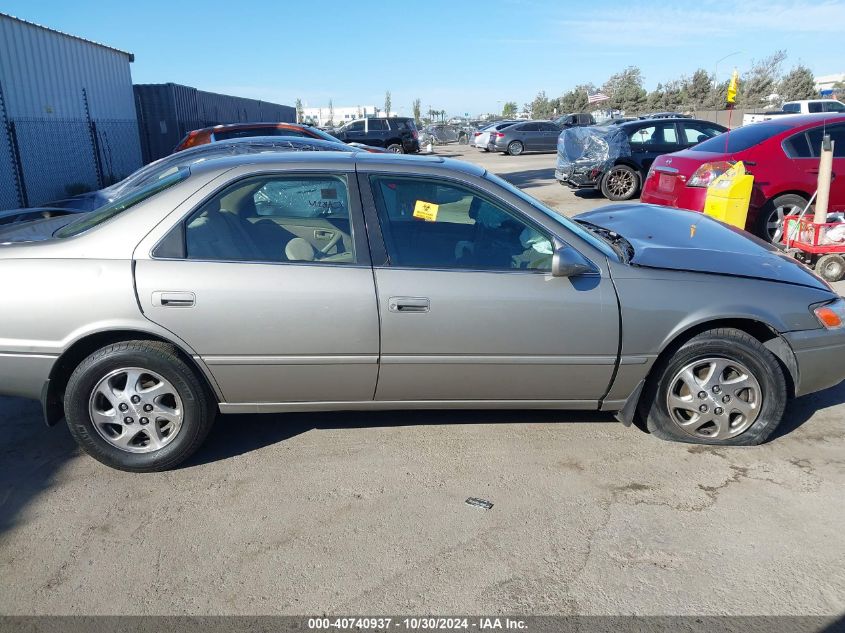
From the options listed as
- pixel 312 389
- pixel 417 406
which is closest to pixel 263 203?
pixel 312 389

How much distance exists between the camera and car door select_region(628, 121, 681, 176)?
1310cm

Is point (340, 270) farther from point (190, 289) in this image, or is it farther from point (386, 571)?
point (386, 571)

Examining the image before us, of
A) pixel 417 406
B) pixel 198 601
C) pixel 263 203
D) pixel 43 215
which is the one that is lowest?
pixel 198 601

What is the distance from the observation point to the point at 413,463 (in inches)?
142

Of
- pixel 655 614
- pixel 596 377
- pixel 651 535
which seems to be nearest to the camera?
pixel 655 614

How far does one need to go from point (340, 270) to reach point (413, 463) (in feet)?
3.68

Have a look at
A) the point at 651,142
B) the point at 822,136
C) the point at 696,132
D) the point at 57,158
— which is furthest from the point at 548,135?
the point at 822,136

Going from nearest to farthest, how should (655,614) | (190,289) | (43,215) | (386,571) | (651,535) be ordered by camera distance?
(655,614) → (386,571) → (651,535) → (190,289) → (43,215)

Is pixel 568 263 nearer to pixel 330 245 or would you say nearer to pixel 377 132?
pixel 330 245

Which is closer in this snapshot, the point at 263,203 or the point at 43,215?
the point at 263,203

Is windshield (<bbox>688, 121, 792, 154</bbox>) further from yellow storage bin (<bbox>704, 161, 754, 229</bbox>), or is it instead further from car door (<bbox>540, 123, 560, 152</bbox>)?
car door (<bbox>540, 123, 560, 152</bbox>)

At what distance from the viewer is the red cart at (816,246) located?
6.54m

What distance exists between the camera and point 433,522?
3.09m

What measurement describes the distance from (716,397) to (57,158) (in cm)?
1546
